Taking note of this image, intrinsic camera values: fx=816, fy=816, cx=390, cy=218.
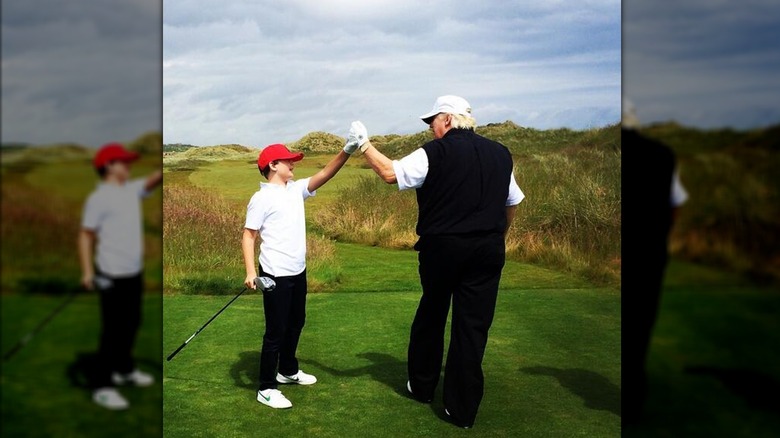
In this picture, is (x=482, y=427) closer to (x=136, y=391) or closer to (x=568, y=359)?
(x=568, y=359)

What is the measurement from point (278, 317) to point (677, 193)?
11.2 ft

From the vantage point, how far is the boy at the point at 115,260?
26.7 inches

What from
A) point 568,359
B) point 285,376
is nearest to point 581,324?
point 568,359

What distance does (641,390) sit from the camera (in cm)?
77

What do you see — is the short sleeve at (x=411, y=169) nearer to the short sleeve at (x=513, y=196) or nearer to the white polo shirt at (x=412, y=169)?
the white polo shirt at (x=412, y=169)

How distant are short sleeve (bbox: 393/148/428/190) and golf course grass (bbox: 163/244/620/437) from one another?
116 centimetres

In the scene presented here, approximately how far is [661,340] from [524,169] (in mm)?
9724

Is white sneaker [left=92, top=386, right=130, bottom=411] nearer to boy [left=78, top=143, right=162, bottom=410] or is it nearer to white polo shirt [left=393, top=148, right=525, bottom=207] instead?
boy [left=78, top=143, right=162, bottom=410]

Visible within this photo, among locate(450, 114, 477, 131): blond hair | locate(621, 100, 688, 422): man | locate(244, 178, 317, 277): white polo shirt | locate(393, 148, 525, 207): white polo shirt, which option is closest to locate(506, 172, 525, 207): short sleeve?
locate(450, 114, 477, 131): blond hair

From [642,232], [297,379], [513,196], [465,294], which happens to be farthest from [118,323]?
[297,379]

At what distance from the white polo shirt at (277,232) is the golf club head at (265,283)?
0.06 m

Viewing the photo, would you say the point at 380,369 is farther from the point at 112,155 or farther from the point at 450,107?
the point at 112,155

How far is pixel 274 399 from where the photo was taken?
412 centimetres

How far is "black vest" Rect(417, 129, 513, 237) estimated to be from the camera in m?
3.61
